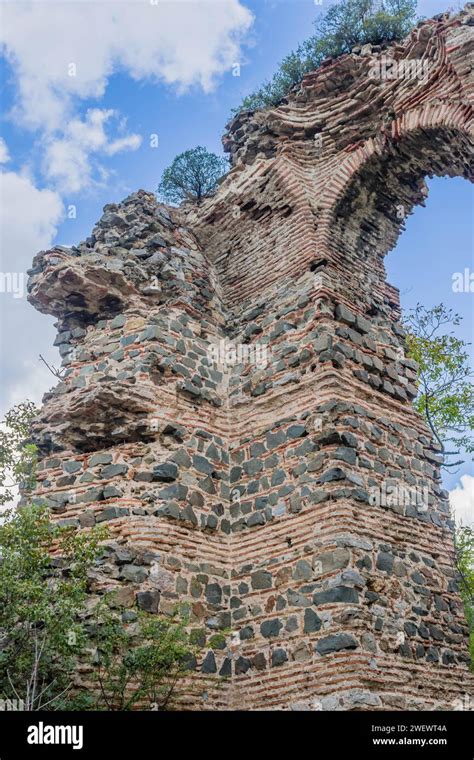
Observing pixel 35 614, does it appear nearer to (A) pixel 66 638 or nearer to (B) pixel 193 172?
(A) pixel 66 638

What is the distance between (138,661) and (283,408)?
307 cm

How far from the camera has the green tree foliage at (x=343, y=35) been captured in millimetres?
10188

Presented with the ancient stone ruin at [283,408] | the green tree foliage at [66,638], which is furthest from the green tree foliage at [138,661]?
the ancient stone ruin at [283,408]

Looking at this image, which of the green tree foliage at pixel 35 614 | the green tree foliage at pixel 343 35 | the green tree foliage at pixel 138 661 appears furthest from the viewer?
the green tree foliage at pixel 343 35

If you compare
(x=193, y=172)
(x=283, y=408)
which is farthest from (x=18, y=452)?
(x=193, y=172)

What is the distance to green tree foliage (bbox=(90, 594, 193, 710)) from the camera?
203 inches

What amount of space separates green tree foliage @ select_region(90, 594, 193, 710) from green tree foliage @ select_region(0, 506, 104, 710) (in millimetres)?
282

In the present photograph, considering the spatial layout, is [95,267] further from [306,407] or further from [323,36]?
[323,36]

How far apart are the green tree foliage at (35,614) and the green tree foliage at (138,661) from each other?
0.93 ft

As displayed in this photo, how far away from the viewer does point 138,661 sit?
5.14m

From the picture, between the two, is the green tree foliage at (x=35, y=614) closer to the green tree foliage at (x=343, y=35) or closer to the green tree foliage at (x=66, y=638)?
the green tree foliage at (x=66, y=638)

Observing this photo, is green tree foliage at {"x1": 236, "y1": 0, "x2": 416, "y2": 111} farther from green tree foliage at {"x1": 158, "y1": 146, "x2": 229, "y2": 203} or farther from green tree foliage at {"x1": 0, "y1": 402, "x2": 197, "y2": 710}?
green tree foliage at {"x1": 0, "y1": 402, "x2": 197, "y2": 710}
